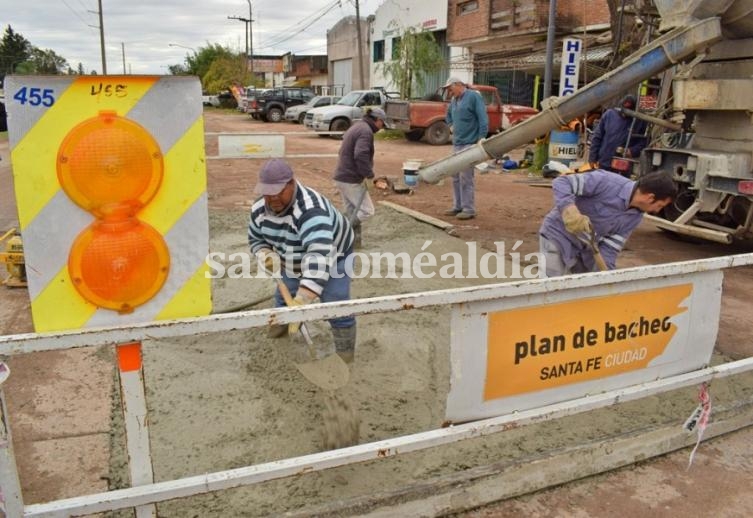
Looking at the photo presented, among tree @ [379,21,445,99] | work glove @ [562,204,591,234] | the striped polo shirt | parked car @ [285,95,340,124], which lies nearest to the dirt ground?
the striped polo shirt

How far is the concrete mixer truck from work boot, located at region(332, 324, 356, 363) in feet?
14.4

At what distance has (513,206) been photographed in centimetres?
992

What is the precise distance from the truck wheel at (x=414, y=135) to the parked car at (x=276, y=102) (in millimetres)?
11742

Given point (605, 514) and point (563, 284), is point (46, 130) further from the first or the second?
point (605, 514)

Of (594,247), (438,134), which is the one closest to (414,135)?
(438,134)

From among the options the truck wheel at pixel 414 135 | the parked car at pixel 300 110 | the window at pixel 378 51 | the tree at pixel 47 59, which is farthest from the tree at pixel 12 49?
the truck wheel at pixel 414 135

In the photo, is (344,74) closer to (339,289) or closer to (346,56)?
(346,56)

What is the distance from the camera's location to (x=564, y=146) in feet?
41.0

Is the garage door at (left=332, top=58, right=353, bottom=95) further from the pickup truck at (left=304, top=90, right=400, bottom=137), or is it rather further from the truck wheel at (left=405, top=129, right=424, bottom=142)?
the truck wheel at (left=405, top=129, right=424, bottom=142)

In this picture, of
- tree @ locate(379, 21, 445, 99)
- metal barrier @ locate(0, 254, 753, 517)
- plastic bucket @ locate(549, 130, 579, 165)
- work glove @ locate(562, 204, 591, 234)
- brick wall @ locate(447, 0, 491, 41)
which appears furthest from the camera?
brick wall @ locate(447, 0, 491, 41)

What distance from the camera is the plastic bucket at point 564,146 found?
40.6 feet

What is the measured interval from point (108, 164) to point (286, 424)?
2.05 meters

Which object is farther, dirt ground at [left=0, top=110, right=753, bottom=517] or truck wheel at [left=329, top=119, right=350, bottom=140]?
truck wheel at [left=329, top=119, right=350, bottom=140]

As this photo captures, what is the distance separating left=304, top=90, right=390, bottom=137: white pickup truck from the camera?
73.3 feet
